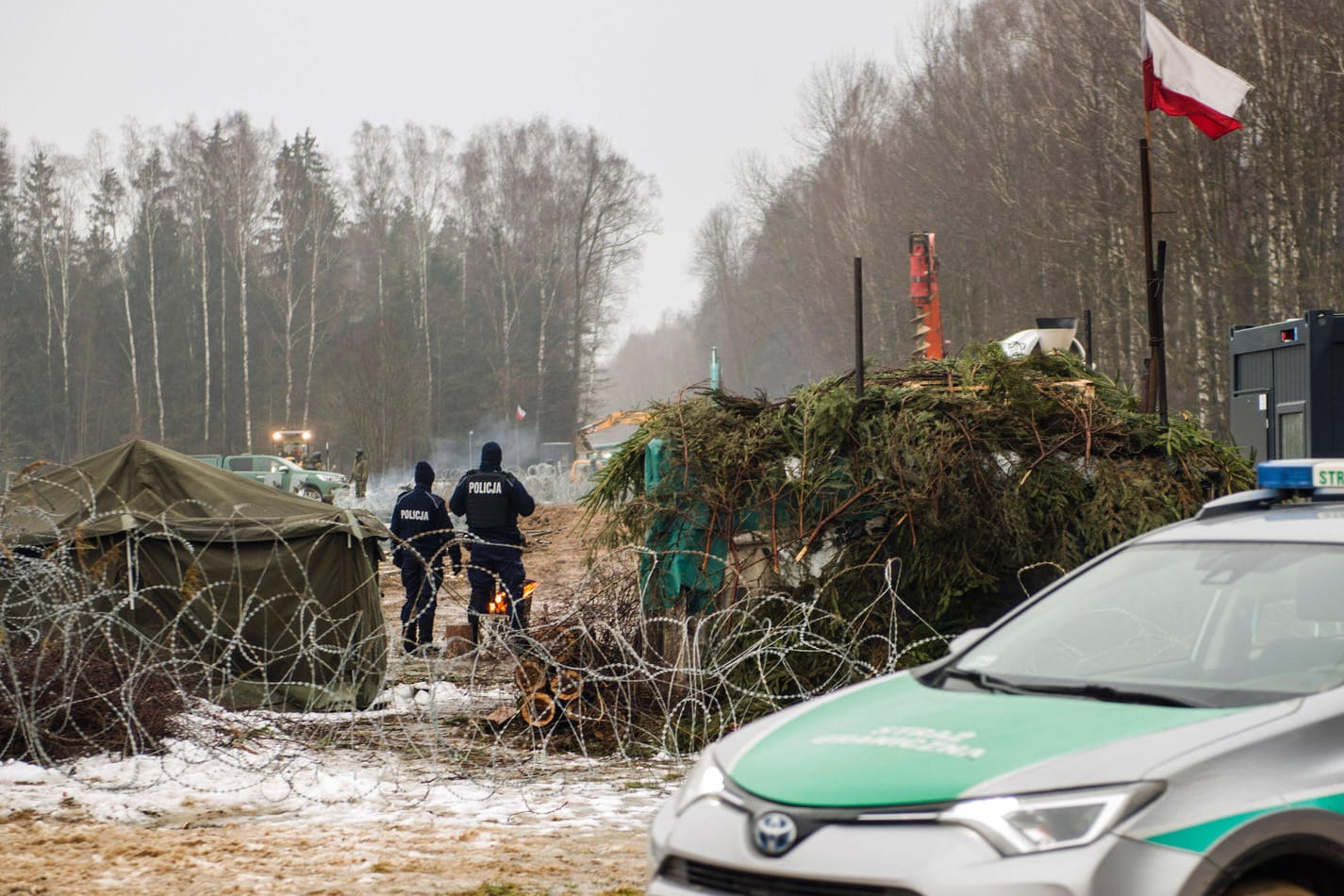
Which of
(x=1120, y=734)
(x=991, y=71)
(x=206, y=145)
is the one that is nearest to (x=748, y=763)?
(x=1120, y=734)

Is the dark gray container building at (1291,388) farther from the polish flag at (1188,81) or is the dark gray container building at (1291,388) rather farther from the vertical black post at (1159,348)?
the polish flag at (1188,81)

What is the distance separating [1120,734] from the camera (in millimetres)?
3400

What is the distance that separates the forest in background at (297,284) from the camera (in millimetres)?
58438

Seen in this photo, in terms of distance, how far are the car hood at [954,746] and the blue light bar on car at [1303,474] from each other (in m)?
1.24

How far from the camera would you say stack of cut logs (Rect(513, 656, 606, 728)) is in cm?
844

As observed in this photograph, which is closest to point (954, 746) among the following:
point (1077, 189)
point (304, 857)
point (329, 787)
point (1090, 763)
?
point (1090, 763)

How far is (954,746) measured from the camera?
347cm

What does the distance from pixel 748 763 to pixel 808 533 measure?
5.36 meters

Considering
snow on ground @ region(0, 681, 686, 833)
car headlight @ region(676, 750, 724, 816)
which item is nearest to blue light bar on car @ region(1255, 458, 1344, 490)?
car headlight @ region(676, 750, 724, 816)

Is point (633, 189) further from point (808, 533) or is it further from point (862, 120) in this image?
point (808, 533)

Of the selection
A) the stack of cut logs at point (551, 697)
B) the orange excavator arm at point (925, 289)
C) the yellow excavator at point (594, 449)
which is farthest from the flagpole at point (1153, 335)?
the orange excavator arm at point (925, 289)

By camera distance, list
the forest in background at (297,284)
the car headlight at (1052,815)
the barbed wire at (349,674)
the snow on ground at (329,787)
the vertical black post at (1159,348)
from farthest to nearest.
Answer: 1. the forest in background at (297,284)
2. the vertical black post at (1159,348)
3. the barbed wire at (349,674)
4. the snow on ground at (329,787)
5. the car headlight at (1052,815)

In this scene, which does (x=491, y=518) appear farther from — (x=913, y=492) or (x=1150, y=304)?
(x=1150, y=304)

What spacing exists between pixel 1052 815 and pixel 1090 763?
0.19 metres
